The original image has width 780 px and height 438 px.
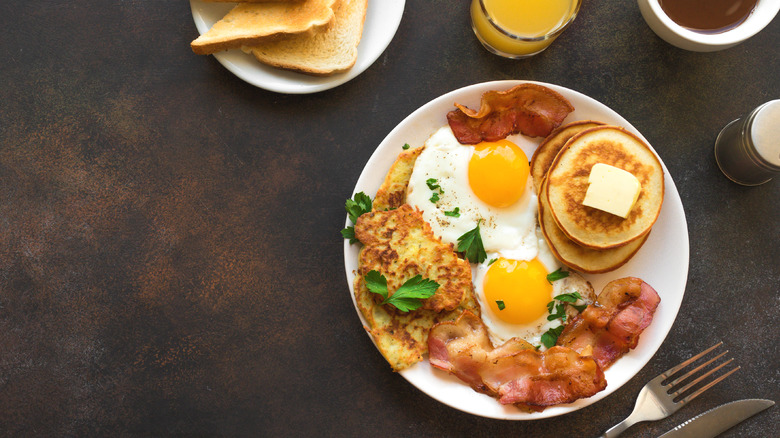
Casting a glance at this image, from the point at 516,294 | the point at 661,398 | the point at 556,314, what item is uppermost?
the point at 516,294

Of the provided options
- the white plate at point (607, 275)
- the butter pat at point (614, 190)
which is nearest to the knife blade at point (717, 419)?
the white plate at point (607, 275)

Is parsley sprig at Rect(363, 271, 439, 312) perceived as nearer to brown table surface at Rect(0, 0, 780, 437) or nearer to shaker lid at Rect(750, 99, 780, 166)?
brown table surface at Rect(0, 0, 780, 437)

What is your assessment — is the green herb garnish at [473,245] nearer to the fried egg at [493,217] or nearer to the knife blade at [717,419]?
the fried egg at [493,217]

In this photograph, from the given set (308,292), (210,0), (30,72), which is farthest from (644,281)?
(30,72)

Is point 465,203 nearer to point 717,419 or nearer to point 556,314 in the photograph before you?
point 556,314

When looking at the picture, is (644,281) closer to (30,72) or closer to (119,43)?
(119,43)

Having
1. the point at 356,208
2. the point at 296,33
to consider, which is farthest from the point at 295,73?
the point at 356,208
